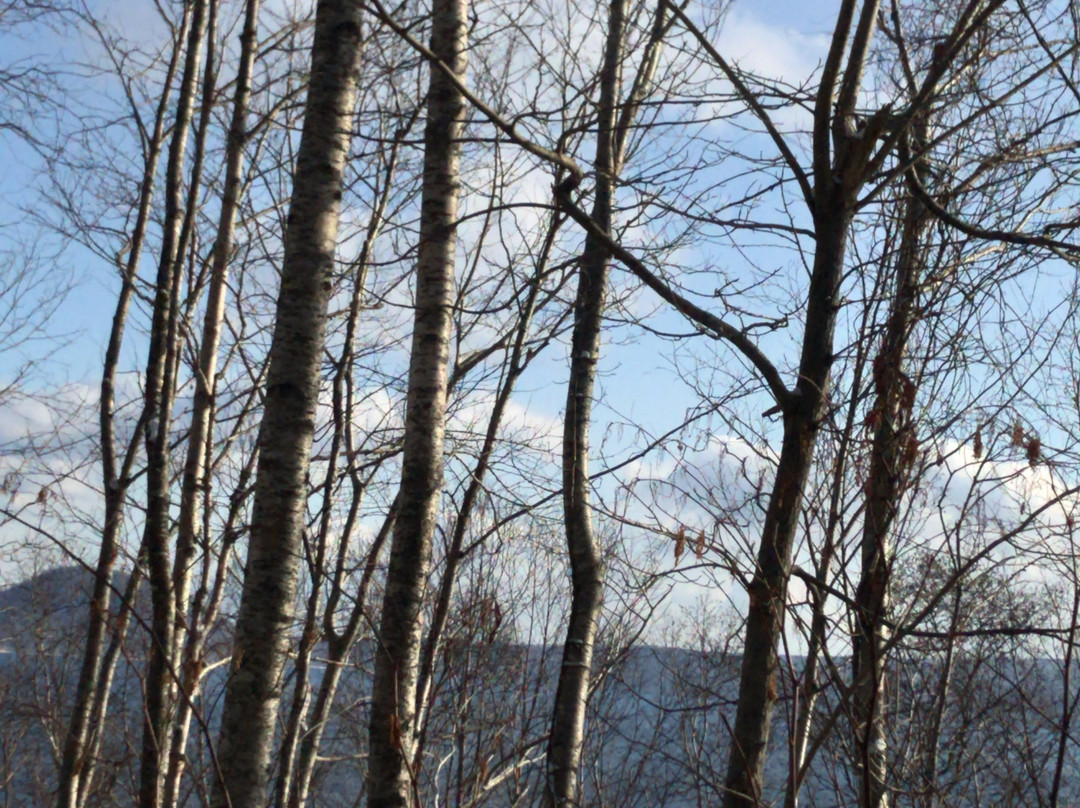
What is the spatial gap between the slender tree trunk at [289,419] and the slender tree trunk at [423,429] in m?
0.42

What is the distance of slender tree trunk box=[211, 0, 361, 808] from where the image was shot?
296 cm

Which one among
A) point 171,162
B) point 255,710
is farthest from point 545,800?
point 171,162

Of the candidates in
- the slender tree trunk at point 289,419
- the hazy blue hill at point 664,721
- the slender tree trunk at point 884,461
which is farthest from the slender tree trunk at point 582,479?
the slender tree trunk at point 884,461

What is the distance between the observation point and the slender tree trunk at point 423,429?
3352 millimetres

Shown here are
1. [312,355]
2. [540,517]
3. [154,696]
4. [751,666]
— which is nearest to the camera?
[751,666]

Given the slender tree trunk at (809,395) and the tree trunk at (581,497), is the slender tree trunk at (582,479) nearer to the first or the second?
the tree trunk at (581,497)

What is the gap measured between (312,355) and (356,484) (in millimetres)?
4567

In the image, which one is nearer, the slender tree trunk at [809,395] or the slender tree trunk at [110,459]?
the slender tree trunk at [809,395]

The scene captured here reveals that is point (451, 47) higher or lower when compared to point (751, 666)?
higher

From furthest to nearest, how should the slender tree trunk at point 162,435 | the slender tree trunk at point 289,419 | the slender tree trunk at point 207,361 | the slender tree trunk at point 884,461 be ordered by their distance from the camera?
the slender tree trunk at point 207,361
the slender tree trunk at point 162,435
the slender tree trunk at point 289,419
the slender tree trunk at point 884,461

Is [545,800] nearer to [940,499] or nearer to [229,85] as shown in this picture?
[940,499]

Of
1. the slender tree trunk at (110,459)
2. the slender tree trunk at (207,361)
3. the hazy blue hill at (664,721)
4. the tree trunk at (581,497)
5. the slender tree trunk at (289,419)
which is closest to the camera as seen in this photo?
the slender tree trunk at (289,419)

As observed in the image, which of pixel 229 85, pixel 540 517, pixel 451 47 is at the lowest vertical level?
pixel 540 517

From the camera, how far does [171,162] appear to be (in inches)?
241
